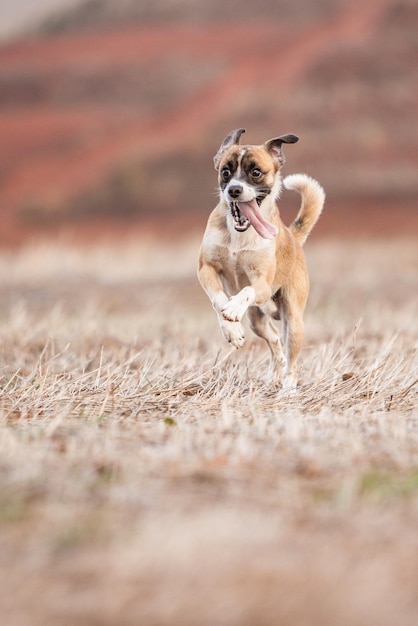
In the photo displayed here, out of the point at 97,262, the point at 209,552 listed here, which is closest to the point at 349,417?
the point at 209,552

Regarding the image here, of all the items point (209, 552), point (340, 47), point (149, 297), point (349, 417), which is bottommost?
point (149, 297)

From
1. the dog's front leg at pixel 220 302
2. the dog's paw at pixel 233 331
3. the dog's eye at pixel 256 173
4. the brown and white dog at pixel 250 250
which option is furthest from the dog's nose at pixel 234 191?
the dog's paw at pixel 233 331

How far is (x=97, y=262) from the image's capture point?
1700cm

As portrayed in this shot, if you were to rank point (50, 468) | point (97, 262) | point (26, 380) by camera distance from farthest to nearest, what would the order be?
point (97, 262) < point (26, 380) < point (50, 468)

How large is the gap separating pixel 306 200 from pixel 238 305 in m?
1.50

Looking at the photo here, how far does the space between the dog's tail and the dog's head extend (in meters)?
0.50

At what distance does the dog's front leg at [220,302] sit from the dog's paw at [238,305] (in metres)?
0.02

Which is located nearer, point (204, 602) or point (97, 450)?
point (204, 602)

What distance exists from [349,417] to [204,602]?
2.37 m

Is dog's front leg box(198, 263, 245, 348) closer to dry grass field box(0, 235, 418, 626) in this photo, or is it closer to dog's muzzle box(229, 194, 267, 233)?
dry grass field box(0, 235, 418, 626)

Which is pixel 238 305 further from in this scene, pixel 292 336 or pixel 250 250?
pixel 292 336

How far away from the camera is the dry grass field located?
2578 mm

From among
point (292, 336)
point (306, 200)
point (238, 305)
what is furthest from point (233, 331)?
point (306, 200)

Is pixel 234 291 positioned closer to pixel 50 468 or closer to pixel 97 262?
pixel 50 468
